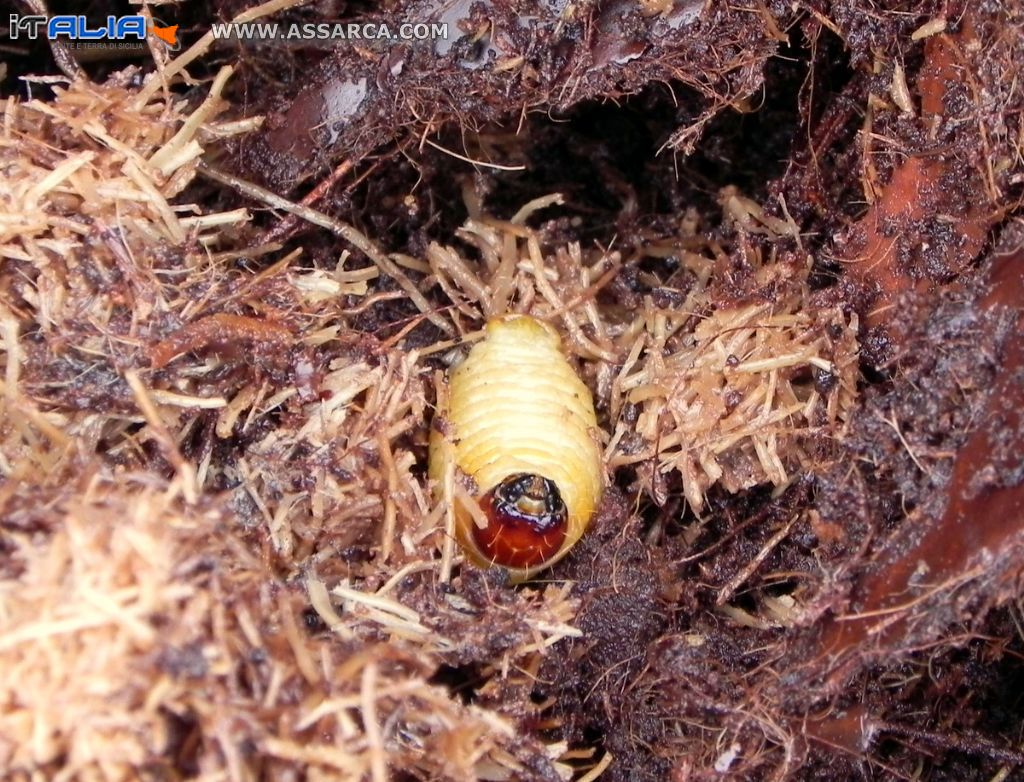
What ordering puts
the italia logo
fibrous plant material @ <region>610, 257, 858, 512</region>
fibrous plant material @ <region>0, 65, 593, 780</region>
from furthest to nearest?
the italia logo, fibrous plant material @ <region>610, 257, 858, 512</region>, fibrous plant material @ <region>0, 65, 593, 780</region>

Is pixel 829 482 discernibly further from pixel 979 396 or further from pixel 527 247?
pixel 527 247

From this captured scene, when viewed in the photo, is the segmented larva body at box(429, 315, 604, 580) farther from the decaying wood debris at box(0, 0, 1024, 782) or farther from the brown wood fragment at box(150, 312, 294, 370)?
the brown wood fragment at box(150, 312, 294, 370)

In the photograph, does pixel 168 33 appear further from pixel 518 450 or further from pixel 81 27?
pixel 518 450

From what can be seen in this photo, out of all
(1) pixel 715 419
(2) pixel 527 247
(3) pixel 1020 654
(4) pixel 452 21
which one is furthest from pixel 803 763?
(4) pixel 452 21

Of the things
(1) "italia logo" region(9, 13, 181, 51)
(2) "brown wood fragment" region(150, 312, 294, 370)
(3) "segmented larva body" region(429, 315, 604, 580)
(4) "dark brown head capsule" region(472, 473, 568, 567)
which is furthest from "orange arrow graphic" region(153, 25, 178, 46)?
(4) "dark brown head capsule" region(472, 473, 568, 567)

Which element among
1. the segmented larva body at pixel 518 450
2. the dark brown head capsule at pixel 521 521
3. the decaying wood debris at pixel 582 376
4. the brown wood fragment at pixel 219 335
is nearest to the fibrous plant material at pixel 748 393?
the decaying wood debris at pixel 582 376

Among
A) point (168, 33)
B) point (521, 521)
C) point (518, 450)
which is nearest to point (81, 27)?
point (168, 33)

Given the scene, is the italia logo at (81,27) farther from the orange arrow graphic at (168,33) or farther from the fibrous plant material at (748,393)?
the fibrous plant material at (748,393)

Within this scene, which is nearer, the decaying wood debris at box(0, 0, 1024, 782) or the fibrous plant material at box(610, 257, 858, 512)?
the decaying wood debris at box(0, 0, 1024, 782)
